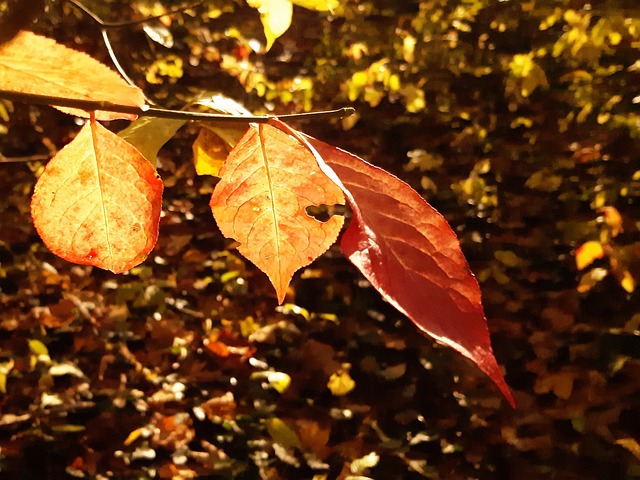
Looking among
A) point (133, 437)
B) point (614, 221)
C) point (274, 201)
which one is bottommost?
point (133, 437)

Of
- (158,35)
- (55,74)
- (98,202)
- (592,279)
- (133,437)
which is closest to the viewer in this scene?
(55,74)

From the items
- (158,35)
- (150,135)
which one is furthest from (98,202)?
(158,35)

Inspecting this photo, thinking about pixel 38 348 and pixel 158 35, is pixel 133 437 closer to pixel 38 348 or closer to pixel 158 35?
pixel 38 348

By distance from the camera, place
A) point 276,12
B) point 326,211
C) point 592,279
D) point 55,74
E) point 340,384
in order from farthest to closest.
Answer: point 326,211
point 592,279
point 340,384
point 276,12
point 55,74

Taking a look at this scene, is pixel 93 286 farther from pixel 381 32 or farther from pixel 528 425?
pixel 381 32

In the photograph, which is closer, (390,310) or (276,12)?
(276,12)

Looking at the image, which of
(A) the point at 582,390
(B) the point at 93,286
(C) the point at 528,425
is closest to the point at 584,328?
(A) the point at 582,390
